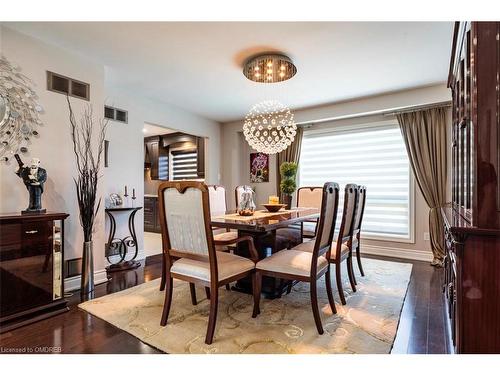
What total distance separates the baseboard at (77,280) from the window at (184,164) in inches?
135

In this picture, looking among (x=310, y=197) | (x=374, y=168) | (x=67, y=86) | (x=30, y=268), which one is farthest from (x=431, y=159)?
(x=30, y=268)

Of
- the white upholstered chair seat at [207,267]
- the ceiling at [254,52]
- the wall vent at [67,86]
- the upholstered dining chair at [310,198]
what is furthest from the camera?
the upholstered dining chair at [310,198]

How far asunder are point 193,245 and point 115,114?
9.42ft

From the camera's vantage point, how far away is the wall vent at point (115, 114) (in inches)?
149

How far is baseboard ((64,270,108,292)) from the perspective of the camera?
2.83 metres

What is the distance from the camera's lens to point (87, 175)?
109 inches

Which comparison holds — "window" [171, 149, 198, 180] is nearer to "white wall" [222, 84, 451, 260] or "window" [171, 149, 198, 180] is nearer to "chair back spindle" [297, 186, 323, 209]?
"white wall" [222, 84, 451, 260]

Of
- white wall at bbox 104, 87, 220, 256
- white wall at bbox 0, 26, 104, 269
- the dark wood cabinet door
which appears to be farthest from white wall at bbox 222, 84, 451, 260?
white wall at bbox 0, 26, 104, 269

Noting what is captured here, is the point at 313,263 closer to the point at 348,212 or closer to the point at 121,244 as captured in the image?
the point at 348,212

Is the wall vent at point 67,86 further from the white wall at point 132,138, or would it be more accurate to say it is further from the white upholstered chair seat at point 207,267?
the white upholstered chair seat at point 207,267

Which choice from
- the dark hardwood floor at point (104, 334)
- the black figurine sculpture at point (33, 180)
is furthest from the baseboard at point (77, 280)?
the black figurine sculpture at point (33, 180)

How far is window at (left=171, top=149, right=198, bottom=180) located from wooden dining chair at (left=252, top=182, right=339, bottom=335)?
4.41m
